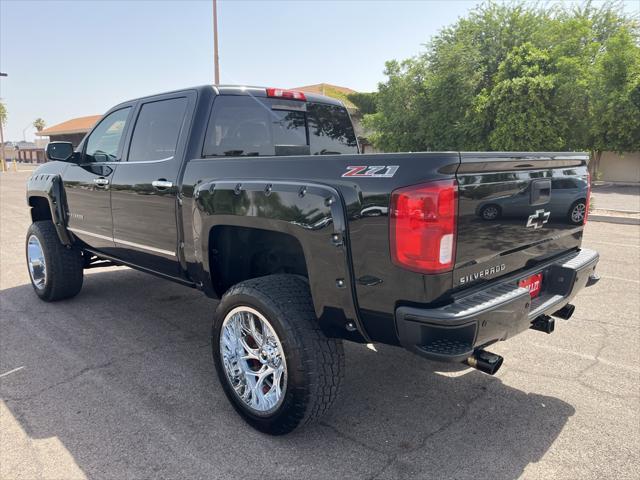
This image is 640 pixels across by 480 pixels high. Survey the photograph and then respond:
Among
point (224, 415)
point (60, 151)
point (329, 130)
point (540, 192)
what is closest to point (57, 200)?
point (60, 151)

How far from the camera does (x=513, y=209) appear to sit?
2.48 m

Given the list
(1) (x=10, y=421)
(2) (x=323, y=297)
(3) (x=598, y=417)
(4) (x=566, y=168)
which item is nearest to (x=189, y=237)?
(2) (x=323, y=297)

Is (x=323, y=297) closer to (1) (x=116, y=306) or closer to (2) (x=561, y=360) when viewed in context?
(2) (x=561, y=360)

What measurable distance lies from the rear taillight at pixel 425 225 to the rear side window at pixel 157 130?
1979 millimetres

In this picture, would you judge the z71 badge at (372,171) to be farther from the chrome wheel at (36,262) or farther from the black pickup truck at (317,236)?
the chrome wheel at (36,262)

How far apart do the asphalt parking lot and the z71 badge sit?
1460 millimetres

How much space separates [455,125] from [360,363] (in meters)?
22.5

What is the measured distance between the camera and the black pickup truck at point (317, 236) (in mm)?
2145

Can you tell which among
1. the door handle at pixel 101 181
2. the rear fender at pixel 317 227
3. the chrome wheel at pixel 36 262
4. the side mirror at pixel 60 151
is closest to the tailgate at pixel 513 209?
the rear fender at pixel 317 227

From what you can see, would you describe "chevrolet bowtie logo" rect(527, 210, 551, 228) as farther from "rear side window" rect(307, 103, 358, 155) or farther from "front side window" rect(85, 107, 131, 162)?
"front side window" rect(85, 107, 131, 162)

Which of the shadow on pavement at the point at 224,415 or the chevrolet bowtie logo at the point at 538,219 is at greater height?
the chevrolet bowtie logo at the point at 538,219

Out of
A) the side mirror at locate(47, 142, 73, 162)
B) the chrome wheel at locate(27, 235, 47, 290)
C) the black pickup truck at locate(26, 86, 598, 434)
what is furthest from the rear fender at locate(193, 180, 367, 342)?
the chrome wheel at locate(27, 235, 47, 290)

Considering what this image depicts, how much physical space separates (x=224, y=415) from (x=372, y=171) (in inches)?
68.9

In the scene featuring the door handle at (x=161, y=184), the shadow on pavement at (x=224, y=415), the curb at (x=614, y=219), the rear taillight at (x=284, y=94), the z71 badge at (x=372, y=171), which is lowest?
the curb at (x=614, y=219)
